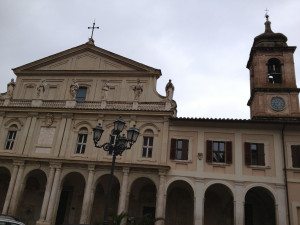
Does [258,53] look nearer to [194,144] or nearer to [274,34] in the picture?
[274,34]

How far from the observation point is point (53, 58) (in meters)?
29.0

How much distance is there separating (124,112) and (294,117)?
13606 millimetres

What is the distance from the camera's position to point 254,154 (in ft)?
75.4

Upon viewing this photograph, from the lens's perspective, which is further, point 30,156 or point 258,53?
point 258,53

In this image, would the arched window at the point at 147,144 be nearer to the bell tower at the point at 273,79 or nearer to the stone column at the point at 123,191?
the stone column at the point at 123,191

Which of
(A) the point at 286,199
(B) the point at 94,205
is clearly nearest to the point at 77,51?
(B) the point at 94,205

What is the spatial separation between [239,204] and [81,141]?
→ 12361 mm

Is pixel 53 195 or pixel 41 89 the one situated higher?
pixel 41 89

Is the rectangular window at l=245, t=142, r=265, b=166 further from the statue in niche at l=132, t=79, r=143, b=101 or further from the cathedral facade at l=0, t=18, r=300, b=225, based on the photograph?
the statue in niche at l=132, t=79, r=143, b=101

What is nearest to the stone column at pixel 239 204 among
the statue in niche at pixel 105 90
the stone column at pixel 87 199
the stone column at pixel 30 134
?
the stone column at pixel 87 199

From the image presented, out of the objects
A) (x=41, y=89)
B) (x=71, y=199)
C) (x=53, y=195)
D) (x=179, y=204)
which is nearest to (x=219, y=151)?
(x=179, y=204)

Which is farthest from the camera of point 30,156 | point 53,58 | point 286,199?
point 53,58

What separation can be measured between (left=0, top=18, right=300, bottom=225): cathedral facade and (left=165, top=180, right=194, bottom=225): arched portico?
0.07 meters

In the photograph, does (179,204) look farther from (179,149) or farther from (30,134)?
(30,134)
